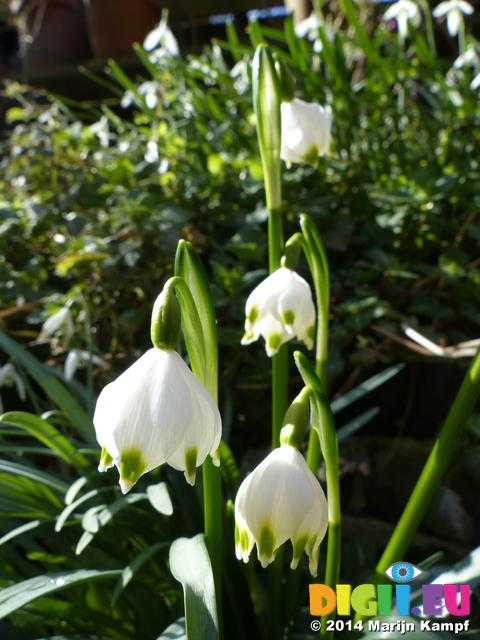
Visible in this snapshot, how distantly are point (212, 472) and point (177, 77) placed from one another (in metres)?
1.42

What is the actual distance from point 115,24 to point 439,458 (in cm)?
264

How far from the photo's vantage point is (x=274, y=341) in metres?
0.62

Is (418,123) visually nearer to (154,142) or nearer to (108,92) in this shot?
(154,142)

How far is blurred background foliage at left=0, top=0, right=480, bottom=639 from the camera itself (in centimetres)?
114

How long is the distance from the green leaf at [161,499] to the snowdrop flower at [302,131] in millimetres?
480

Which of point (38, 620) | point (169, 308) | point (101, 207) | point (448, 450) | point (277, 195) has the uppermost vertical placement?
point (101, 207)

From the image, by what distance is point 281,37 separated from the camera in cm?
145

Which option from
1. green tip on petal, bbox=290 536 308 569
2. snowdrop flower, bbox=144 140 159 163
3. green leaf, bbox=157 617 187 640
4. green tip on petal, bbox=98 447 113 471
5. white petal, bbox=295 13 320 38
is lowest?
green leaf, bbox=157 617 187 640

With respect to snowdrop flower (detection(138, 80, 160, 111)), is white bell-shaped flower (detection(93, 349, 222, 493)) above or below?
below

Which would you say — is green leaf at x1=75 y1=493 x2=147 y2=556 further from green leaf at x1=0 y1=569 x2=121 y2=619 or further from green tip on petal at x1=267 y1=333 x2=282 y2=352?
green tip on petal at x1=267 y1=333 x2=282 y2=352

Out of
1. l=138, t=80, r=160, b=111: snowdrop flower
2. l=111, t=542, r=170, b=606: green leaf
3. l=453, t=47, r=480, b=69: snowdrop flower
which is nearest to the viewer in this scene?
l=111, t=542, r=170, b=606: green leaf

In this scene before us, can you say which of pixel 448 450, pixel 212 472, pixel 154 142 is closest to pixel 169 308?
pixel 212 472

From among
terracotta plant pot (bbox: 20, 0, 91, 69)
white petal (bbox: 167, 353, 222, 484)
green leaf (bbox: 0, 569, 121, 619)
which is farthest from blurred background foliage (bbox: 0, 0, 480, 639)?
terracotta plant pot (bbox: 20, 0, 91, 69)

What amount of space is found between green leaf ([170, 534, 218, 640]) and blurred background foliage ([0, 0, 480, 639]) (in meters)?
0.36
